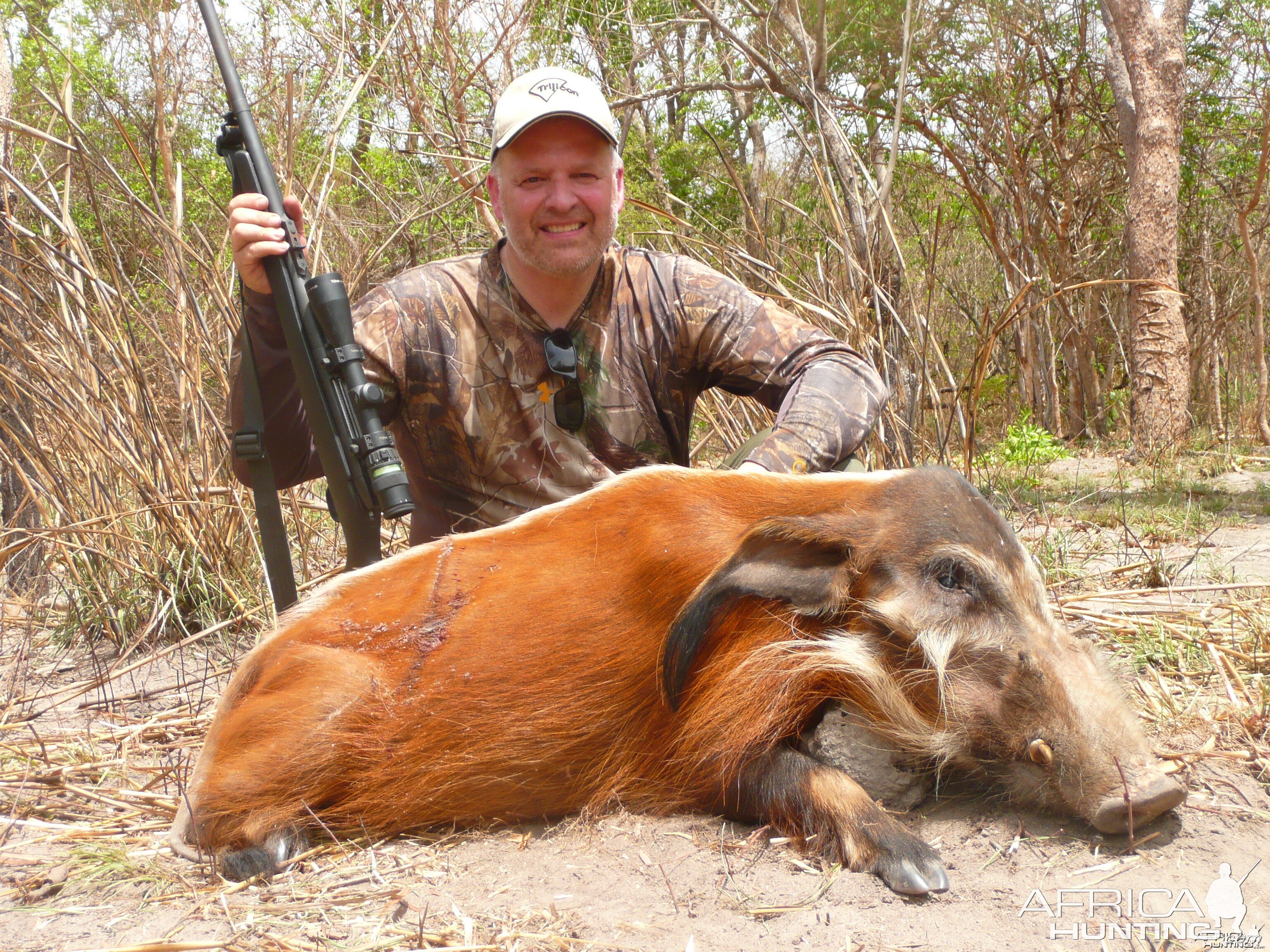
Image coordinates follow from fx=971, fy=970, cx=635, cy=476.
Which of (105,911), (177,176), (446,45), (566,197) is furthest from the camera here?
(446,45)

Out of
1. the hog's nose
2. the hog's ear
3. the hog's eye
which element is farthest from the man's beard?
the hog's nose

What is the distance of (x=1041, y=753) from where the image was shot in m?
1.95

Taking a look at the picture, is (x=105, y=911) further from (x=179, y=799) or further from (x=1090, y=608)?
(x=1090, y=608)

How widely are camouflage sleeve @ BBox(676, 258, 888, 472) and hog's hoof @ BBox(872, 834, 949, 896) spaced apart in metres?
1.14

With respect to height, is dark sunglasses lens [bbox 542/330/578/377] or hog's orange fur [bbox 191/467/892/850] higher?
dark sunglasses lens [bbox 542/330/578/377]

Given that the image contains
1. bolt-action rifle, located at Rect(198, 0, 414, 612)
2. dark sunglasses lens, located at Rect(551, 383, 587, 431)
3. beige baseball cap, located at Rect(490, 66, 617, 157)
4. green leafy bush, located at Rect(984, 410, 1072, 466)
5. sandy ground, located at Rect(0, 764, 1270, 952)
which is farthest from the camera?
green leafy bush, located at Rect(984, 410, 1072, 466)

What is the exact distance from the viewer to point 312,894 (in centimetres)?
193

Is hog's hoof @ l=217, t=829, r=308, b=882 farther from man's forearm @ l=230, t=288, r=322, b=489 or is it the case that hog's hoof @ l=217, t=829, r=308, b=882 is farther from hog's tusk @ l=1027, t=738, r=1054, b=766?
hog's tusk @ l=1027, t=738, r=1054, b=766

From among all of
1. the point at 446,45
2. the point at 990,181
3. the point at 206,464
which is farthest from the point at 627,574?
the point at 990,181

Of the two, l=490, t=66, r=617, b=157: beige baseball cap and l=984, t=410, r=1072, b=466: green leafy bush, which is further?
l=984, t=410, r=1072, b=466: green leafy bush

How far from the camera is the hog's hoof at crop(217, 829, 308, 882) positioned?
80.4 inches

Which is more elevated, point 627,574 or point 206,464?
point 206,464

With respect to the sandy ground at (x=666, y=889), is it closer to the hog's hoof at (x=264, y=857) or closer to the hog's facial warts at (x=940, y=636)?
the hog's hoof at (x=264, y=857)

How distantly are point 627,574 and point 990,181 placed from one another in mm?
8683
